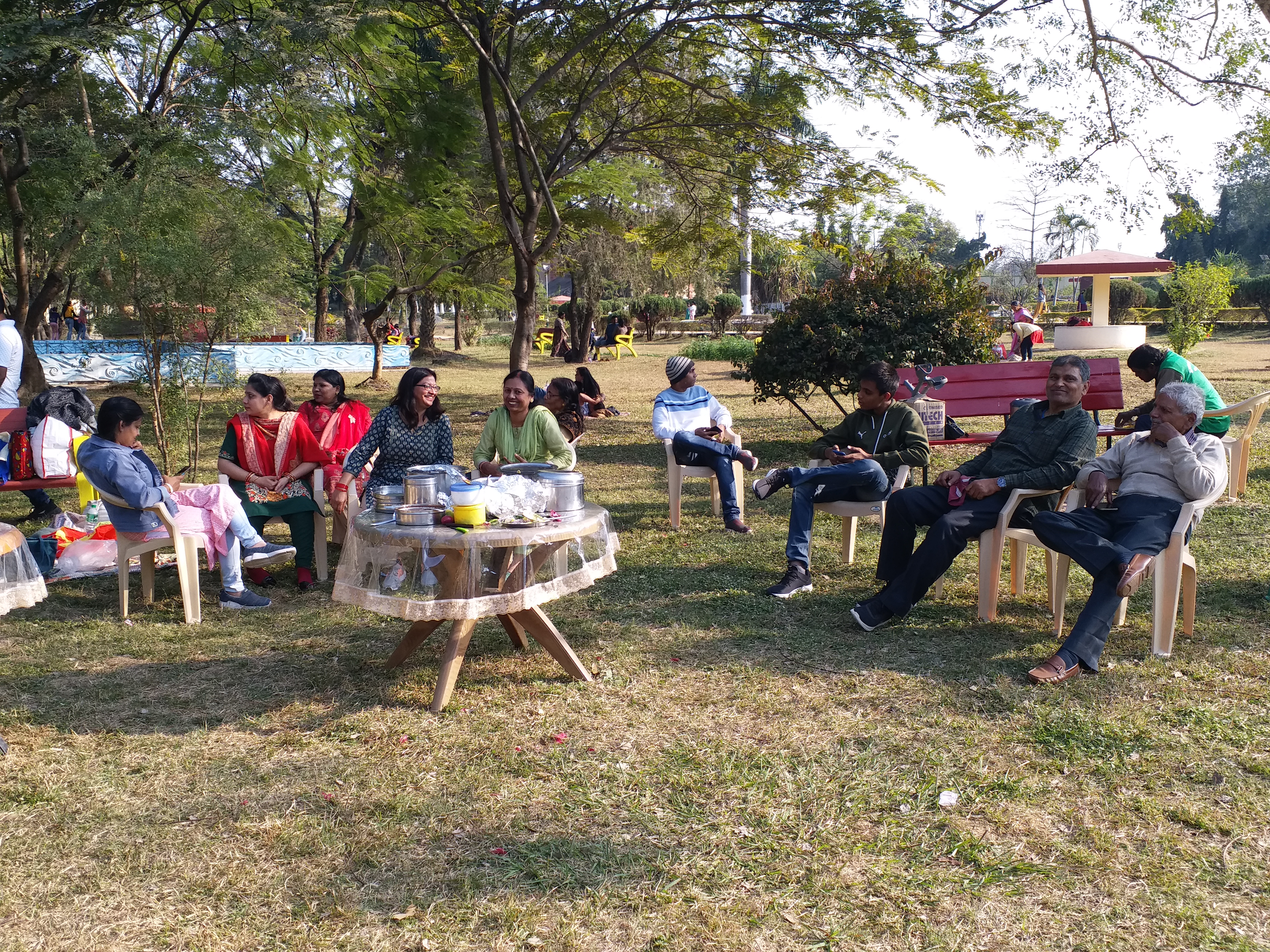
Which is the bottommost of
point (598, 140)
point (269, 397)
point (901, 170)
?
point (269, 397)

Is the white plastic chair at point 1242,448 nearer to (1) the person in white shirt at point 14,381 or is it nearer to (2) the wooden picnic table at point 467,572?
(2) the wooden picnic table at point 467,572

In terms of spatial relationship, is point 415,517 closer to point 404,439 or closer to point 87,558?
point 404,439

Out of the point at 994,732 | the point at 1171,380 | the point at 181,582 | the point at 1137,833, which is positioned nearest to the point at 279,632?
the point at 181,582

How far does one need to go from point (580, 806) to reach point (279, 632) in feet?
8.17

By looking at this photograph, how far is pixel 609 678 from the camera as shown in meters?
4.44

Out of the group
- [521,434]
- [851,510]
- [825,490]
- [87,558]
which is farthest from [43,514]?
[851,510]

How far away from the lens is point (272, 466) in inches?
244

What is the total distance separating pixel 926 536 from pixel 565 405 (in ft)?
9.68

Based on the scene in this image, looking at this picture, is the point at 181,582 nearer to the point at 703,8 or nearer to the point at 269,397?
the point at 269,397

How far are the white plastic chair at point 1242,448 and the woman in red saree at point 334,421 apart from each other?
232 inches

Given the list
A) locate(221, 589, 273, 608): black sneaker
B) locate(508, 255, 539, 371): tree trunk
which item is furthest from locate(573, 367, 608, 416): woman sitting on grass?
locate(221, 589, 273, 608): black sneaker

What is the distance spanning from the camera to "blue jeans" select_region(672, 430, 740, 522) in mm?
7070

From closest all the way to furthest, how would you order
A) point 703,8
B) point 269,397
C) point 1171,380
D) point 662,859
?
point 662,859 < point 269,397 < point 1171,380 < point 703,8

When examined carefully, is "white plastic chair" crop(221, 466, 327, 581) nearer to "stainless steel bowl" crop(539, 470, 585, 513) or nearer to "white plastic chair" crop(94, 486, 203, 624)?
"white plastic chair" crop(94, 486, 203, 624)
